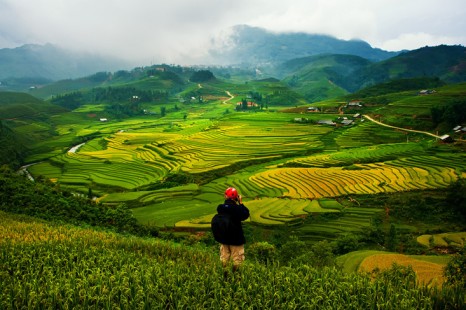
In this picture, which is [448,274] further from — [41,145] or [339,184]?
[41,145]

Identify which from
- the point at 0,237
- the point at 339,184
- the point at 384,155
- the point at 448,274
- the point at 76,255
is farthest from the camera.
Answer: the point at 384,155

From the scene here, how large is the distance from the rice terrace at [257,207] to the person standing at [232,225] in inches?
20.3

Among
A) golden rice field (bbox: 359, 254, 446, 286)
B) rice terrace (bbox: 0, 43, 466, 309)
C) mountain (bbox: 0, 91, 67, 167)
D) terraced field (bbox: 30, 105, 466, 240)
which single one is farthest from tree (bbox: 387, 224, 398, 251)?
mountain (bbox: 0, 91, 67, 167)

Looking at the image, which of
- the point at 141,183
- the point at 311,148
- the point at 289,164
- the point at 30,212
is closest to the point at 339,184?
the point at 289,164

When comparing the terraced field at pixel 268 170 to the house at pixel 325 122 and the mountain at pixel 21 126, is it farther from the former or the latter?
the mountain at pixel 21 126

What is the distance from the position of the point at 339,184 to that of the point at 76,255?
3155 cm

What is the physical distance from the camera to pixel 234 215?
7406 mm

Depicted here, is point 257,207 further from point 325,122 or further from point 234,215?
point 325,122

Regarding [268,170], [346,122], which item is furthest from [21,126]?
[346,122]

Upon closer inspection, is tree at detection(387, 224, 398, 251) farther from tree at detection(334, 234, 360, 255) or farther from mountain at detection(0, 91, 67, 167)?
mountain at detection(0, 91, 67, 167)

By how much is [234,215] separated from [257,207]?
2350 cm

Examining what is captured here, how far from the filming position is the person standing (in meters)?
7.41

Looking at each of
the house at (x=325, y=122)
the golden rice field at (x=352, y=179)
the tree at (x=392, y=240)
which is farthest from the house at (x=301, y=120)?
the tree at (x=392, y=240)

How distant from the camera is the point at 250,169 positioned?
46.1 metres
